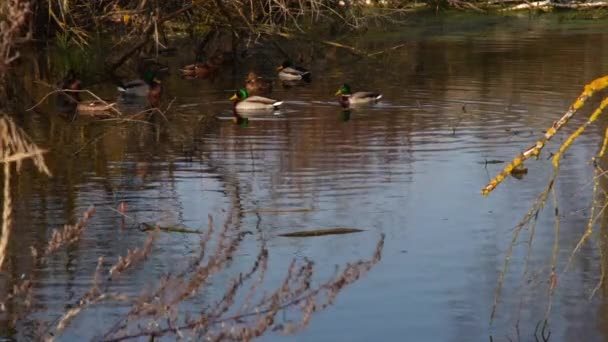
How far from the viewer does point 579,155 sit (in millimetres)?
13914

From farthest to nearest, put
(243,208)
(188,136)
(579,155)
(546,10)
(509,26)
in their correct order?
(546,10), (509,26), (188,136), (579,155), (243,208)

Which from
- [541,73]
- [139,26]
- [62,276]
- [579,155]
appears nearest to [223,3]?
[139,26]

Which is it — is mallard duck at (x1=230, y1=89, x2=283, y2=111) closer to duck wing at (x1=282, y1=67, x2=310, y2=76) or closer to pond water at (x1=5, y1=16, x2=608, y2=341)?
pond water at (x1=5, y1=16, x2=608, y2=341)

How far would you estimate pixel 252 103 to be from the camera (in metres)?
18.9

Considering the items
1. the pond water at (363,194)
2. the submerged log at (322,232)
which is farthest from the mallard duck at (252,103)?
the submerged log at (322,232)

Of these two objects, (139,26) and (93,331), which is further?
(139,26)

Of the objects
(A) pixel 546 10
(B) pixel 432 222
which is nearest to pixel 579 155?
(B) pixel 432 222

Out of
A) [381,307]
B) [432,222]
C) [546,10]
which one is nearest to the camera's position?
[381,307]

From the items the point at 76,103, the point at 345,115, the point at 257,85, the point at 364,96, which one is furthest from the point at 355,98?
the point at 76,103

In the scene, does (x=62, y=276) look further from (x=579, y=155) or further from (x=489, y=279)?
(x=579, y=155)

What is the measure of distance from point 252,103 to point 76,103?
8.88ft

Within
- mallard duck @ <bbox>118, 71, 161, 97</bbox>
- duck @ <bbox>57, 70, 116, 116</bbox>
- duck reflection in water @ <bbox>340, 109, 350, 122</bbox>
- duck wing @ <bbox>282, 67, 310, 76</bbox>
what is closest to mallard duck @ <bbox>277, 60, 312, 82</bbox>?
duck wing @ <bbox>282, 67, 310, 76</bbox>

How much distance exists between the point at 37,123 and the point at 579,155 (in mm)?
7314

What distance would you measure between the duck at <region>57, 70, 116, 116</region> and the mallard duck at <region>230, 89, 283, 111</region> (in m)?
1.75
